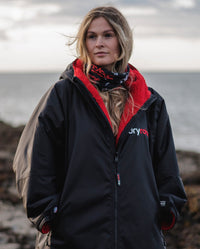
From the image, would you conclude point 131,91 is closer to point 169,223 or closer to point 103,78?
point 103,78

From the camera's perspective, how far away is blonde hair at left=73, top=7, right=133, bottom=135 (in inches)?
103

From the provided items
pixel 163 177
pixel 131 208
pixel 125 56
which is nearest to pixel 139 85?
pixel 125 56

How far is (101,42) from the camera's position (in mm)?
2658

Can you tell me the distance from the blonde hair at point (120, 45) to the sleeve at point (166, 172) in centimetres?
39

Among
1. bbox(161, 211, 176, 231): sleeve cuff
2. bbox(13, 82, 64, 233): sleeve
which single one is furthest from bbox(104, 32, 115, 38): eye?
bbox(161, 211, 176, 231): sleeve cuff

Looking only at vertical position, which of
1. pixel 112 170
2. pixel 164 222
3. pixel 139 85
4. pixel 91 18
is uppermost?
pixel 91 18

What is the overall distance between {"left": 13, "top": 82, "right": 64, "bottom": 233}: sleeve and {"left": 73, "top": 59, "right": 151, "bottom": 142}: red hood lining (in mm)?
246

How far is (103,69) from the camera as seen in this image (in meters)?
2.62

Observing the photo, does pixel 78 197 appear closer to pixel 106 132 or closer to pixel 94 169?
pixel 94 169

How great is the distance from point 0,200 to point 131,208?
15.1 ft

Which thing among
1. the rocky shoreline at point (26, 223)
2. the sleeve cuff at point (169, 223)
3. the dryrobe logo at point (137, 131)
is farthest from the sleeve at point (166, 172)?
the rocky shoreline at point (26, 223)

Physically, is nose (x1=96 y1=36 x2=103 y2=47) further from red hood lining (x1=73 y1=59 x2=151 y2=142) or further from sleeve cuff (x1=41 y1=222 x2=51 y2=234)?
sleeve cuff (x1=41 y1=222 x2=51 y2=234)

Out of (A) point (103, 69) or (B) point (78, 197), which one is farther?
(A) point (103, 69)

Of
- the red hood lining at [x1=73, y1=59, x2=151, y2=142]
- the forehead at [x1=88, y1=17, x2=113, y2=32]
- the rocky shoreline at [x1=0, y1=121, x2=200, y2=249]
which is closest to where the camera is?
the red hood lining at [x1=73, y1=59, x2=151, y2=142]
